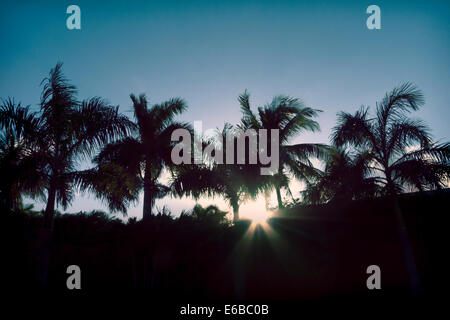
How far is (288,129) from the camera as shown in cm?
1195

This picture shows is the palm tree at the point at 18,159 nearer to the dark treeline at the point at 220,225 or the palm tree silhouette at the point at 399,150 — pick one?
the dark treeline at the point at 220,225

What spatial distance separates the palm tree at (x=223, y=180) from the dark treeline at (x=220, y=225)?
2.73m

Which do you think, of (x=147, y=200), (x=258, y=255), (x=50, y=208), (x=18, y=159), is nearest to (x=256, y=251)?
(x=258, y=255)

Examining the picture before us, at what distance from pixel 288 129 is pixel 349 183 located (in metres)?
4.89

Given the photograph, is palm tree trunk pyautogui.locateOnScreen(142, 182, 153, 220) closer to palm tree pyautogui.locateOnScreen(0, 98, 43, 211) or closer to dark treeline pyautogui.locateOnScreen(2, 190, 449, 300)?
dark treeline pyautogui.locateOnScreen(2, 190, 449, 300)

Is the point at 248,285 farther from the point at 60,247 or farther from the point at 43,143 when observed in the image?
the point at 43,143

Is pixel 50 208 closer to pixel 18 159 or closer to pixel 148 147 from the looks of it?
pixel 18 159

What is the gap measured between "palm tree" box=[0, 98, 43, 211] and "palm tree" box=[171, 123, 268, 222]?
5711mm

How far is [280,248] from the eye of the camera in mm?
8383

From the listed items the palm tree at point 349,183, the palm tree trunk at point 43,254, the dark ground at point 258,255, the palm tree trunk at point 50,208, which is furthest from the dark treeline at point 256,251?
the palm tree trunk at point 43,254

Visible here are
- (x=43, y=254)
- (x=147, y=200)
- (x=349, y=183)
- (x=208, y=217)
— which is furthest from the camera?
(x=147, y=200)

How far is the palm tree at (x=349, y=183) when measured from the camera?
297 inches
